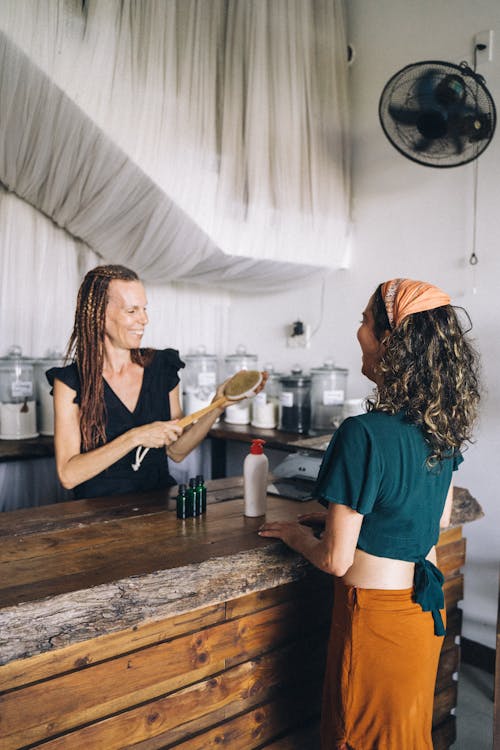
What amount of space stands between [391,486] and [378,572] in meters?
0.23

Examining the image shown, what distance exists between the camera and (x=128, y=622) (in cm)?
126

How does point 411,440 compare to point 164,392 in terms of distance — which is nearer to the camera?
point 411,440

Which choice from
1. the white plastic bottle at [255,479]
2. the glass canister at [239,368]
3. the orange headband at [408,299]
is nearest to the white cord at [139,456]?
the white plastic bottle at [255,479]

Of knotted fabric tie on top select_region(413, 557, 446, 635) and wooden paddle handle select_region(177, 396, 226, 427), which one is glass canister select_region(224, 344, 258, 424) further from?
knotted fabric tie on top select_region(413, 557, 446, 635)

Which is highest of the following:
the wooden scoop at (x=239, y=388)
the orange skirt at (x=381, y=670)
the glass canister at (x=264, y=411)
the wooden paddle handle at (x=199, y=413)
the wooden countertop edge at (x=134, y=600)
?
the wooden scoop at (x=239, y=388)

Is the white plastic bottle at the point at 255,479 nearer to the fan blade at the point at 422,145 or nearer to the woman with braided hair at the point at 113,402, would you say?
the woman with braided hair at the point at 113,402

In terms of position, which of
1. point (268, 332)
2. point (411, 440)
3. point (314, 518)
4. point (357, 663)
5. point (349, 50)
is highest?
point (349, 50)

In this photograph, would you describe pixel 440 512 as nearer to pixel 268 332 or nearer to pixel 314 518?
pixel 314 518

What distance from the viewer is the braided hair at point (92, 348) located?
2.19m

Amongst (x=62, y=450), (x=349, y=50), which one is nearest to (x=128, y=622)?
(x=62, y=450)

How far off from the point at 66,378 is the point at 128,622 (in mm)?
1119

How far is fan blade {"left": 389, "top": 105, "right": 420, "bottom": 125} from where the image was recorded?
2705mm

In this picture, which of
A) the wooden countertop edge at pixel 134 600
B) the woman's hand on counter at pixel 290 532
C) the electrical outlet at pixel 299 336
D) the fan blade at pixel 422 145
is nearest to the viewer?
the wooden countertop edge at pixel 134 600

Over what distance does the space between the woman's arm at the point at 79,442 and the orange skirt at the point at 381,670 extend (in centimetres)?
92
